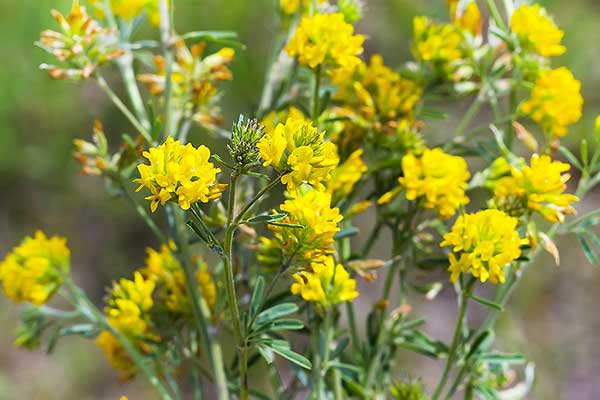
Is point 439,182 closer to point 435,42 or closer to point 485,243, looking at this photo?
point 485,243

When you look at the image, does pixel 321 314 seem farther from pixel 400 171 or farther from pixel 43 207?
pixel 43 207

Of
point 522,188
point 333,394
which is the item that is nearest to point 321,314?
point 333,394

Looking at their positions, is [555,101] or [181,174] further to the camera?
[555,101]

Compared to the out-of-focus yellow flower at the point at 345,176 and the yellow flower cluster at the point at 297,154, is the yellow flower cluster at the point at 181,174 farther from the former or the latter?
the out-of-focus yellow flower at the point at 345,176

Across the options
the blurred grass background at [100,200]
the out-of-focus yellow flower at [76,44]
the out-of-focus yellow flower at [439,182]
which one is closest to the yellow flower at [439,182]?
the out-of-focus yellow flower at [439,182]

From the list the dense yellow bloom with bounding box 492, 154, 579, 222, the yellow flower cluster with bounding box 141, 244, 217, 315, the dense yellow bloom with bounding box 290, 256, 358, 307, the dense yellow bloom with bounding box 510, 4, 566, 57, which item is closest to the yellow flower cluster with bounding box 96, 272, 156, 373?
the yellow flower cluster with bounding box 141, 244, 217, 315

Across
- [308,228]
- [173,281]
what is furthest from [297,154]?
[173,281]
